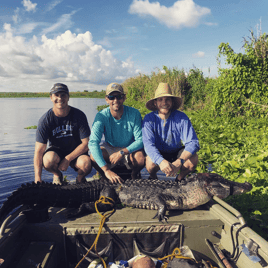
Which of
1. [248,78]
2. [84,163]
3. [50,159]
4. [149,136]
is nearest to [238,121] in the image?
[248,78]

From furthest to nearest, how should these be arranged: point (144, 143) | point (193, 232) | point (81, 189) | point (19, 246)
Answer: point (144, 143), point (81, 189), point (193, 232), point (19, 246)

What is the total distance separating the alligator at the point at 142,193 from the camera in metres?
2.41

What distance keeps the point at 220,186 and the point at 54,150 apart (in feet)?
8.34

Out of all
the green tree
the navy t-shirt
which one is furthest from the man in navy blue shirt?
the green tree

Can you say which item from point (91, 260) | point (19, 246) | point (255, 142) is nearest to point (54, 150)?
point (19, 246)

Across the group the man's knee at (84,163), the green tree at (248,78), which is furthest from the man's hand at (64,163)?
the green tree at (248,78)

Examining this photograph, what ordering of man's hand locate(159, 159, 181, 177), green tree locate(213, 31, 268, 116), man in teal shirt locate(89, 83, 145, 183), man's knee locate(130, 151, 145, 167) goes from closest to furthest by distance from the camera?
1. man's hand locate(159, 159, 181, 177)
2. man in teal shirt locate(89, 83, 145, 183)
3. man's knee locate(130, 151, 145, 167)
4. green tree locate(213, 31, 268, 116)

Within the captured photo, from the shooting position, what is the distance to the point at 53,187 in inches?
102

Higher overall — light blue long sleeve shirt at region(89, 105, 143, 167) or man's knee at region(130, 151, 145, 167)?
light blue long sleeve shirt at region(89, 105, 143, 167)

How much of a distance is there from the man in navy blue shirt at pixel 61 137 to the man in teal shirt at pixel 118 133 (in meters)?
0.21

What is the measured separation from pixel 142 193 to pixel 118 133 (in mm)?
1227

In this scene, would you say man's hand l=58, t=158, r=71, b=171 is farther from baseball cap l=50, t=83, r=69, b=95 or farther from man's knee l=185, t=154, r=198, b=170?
man's knee l=185, t=154, r=198, b=170

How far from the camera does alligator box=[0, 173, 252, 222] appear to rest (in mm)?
2412

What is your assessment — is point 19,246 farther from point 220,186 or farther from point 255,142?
point 255,142
